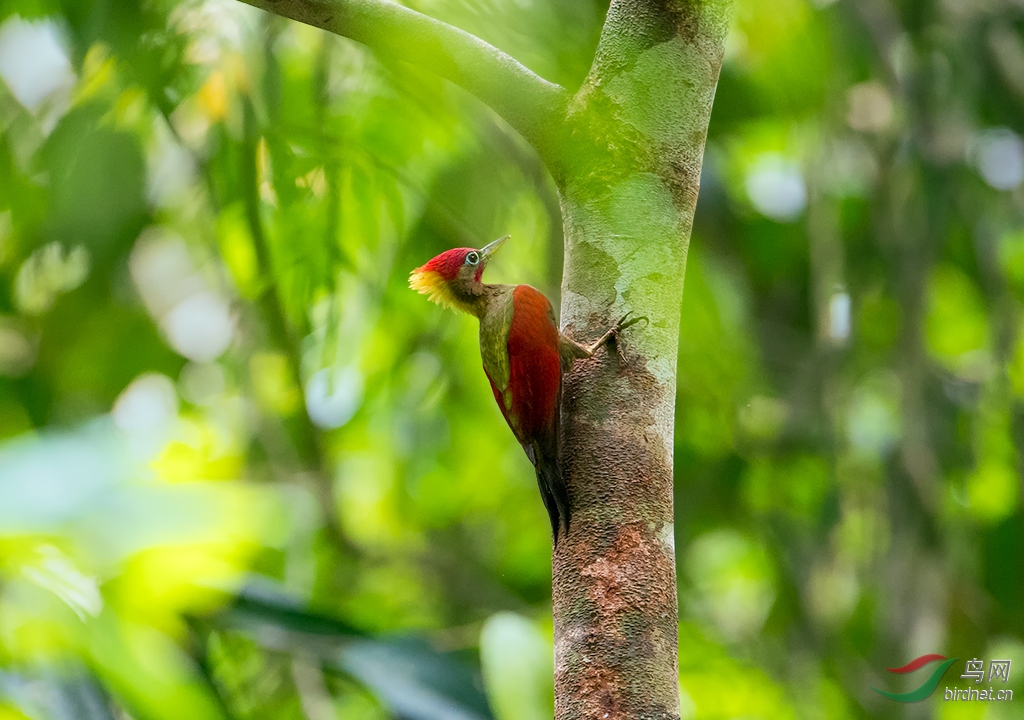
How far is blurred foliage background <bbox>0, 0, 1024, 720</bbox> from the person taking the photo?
6.49ft

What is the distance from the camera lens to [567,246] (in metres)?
2.09

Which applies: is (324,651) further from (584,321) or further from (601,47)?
(601,47)

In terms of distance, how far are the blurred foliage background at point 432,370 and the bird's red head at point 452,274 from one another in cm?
9

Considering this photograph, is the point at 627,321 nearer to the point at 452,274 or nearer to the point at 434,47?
the point at 434,47

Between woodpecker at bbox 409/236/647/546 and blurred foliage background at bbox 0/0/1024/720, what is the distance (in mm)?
180

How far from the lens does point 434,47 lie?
6.17ft

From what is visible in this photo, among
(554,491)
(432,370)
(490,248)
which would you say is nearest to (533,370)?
(554,491)

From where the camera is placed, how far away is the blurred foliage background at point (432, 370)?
198 cm

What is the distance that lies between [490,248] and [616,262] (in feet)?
4.06

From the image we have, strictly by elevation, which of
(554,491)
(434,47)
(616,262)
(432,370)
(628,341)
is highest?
(432,370)

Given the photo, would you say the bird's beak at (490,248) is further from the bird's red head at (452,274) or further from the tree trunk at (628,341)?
the tree trunk at (628,341)

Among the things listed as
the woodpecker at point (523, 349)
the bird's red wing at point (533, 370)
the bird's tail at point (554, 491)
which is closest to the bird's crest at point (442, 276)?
the woodpecker at point (523, 349)

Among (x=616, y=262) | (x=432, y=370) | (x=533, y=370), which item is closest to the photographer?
(x=616, y=262)

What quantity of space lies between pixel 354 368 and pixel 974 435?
11.2 feet
